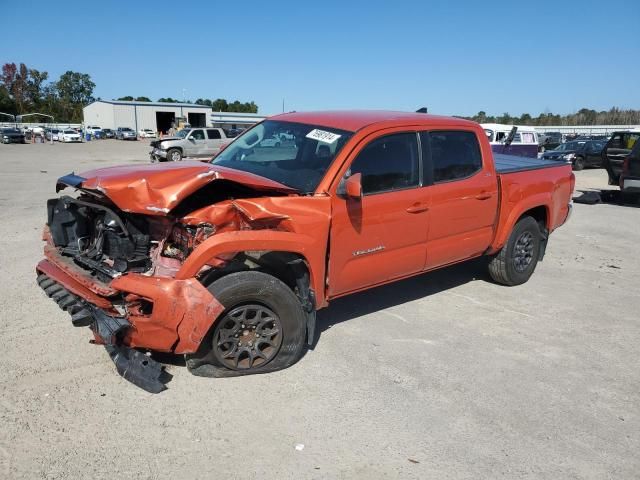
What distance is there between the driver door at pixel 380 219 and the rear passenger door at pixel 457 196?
0.48 feet

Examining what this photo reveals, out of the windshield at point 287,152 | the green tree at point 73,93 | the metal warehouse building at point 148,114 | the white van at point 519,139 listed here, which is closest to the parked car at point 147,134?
the metal warehouse building at point 148,114

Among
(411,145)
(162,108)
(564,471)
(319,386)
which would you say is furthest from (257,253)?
(162,108)

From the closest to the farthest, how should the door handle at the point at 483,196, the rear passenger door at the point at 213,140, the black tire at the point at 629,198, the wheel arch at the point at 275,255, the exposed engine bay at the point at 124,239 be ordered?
1. the wheel arch at the point at 275,255
2. the exposed engine bay at the point at 124,239
3. the door handle at the point at 483,196
4. the black tire at the point at 629,198
5. the rear passenger door at the point at 213,140

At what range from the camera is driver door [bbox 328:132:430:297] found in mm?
3920

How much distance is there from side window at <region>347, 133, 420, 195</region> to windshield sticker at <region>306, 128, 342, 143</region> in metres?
0.29

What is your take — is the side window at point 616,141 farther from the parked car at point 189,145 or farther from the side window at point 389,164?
the parked car at point 189,145

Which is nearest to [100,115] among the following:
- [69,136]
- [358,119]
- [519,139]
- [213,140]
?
[69,136]

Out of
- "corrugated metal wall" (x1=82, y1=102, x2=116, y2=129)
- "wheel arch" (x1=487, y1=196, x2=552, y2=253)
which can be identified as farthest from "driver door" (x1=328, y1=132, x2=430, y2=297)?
"corrugated metal wall" (x1=82, y1=102, x2=116, y2=129)

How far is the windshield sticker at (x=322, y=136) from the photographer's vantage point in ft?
13.7

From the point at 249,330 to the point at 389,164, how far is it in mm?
1826

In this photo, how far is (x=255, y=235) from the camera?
11.2 ft

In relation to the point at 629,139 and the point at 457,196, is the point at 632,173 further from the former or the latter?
the point at 457,196

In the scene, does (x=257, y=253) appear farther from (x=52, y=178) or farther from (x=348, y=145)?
(x=52, y=178)

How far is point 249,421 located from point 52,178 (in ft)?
51.7
